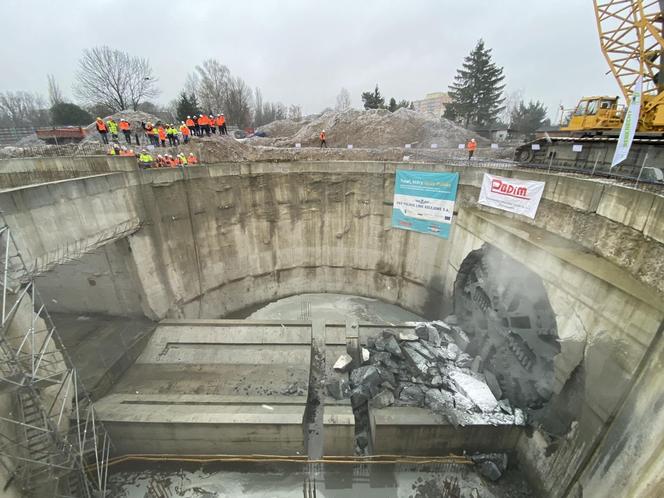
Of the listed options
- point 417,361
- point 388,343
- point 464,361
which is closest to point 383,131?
point 388,343

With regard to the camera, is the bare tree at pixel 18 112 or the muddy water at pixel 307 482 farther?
the bare tree at pixel 18 112

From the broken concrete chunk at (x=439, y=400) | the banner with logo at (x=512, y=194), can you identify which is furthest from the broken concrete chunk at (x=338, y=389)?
the banner with logo at (x=512, y=194)

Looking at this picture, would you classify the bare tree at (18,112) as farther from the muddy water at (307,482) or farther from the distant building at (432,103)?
the distant building at (432,103)

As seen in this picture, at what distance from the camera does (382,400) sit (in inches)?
329

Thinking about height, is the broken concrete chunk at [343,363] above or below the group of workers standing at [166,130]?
below

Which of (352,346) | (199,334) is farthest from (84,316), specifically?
(352,346)

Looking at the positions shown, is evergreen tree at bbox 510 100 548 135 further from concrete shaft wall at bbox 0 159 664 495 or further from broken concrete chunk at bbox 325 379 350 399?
broken concrete chunk at bbox 325 379 350 399

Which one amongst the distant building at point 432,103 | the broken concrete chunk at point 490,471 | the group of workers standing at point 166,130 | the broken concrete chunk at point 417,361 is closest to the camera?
the broken concrete chunk at point 490,471

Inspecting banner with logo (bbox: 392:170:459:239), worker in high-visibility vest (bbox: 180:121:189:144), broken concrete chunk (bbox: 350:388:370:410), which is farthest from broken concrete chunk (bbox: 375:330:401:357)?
worker in high-visibility vest (bbox: 180:121:189:144)

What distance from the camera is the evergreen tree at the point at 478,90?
33.1 m

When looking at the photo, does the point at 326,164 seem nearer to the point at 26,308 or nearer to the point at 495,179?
the point at 495,179

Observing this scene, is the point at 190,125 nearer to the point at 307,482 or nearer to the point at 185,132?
the point at 185,132

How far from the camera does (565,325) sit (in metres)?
7.23

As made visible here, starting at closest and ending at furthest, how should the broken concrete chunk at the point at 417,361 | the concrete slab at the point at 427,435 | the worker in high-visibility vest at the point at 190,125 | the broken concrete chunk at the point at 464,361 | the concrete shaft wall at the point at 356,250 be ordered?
1. the concrete shaft wall at the point at 356,250
2. the concrete slab at the point at 427,435
3. the broken concrete chunk at the point at 417,361
4. the broken concrete chunk at the point at 464,361
5. the worker in high-visibility vest at the point at 190,125
